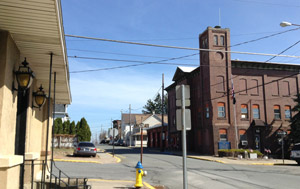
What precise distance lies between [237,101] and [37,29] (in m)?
31.3

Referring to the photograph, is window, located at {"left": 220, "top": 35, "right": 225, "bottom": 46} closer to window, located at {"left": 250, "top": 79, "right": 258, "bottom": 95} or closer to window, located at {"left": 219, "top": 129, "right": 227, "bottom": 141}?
window, located at {"left": 250, "top": 79, "right": 258, "bottom": 95}

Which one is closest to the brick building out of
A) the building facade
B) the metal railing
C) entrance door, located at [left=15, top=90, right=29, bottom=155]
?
the metal railing

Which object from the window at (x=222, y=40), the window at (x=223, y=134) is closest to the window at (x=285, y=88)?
the window at (x=222, y=40)

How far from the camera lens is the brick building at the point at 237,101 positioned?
32688 millimetres

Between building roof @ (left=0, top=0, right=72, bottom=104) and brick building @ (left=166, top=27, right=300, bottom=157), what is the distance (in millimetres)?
27578

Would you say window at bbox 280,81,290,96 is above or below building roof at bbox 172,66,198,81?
below

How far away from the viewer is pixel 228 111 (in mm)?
33094

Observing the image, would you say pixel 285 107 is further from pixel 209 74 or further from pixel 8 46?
pixel 8 46

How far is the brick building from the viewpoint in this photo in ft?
107

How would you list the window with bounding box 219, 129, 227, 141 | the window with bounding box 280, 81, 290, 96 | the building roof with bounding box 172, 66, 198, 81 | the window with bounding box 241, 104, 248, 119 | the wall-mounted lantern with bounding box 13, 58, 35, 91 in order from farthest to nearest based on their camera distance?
the building roof with bounding box 172, 66, 198, 81 → the window with bounding box 280, 81, 290, 96 → the window with bounding box 241, 104, 248, 119 → the window with bounding box 219, 129, 227, 141 → the wall-mounted lantern with bounding box 13, 58, 35, 91

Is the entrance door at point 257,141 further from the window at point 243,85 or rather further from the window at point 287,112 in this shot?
the window at point 243,85

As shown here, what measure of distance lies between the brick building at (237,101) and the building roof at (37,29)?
27.6 m

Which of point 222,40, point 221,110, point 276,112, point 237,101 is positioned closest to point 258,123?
point 237,101

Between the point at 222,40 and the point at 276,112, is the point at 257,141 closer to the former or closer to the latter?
the point at 276,112
